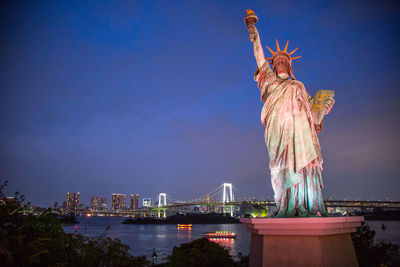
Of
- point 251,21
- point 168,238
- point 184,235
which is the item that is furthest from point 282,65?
point 184,235

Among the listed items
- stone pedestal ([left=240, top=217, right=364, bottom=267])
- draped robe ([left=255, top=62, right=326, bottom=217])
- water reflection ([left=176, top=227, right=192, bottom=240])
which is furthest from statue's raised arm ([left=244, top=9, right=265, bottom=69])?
water reflection ([left=176, top=227, right=192, bottom=240])

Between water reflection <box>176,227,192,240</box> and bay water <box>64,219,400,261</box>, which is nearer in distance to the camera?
bay water <box>64,219,400,261</box>

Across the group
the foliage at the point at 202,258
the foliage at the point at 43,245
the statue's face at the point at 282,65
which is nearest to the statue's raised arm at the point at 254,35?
the statue's face at the point at 282,65

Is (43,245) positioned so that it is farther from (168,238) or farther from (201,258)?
(168,238)

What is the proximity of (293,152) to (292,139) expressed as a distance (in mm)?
207

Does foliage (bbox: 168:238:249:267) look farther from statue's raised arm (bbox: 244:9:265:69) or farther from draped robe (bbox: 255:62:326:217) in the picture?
statue's raised arm (bbox: 244:9:265:69)

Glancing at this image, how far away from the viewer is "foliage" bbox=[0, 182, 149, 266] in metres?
3.01

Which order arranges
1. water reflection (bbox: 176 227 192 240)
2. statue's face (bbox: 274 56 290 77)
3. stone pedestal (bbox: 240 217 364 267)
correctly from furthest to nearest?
water reflection (bbox: 176 227 192 240), statue's face (bbox: 274 56 290 77), stone pedestal (bbox: 240 217 364 267)

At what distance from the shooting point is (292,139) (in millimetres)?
4422

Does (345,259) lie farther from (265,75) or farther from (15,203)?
(15,203)

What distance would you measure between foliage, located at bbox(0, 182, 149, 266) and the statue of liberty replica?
236cm

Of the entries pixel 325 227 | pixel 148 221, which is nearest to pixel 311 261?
pixel 325 227

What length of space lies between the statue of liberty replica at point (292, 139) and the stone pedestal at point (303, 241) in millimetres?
418

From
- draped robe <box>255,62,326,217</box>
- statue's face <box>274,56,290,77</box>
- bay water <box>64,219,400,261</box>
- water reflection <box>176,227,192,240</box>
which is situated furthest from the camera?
water reflection <box>176,227,192,240</box>
